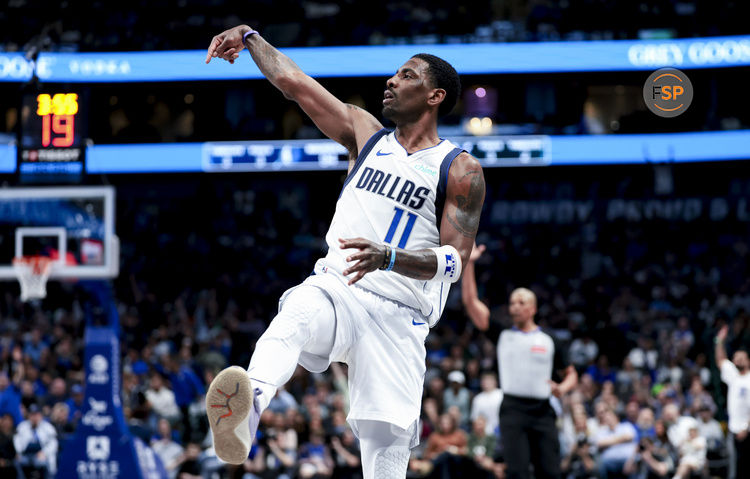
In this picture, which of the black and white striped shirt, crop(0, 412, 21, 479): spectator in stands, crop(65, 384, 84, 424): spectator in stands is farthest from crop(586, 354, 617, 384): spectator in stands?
crop(0, 412, 21, 479): spectator in stands

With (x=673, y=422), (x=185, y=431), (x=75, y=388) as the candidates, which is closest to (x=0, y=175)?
(x=75, y=388)

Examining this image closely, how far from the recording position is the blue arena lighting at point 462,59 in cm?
2144

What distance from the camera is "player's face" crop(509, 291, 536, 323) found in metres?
9.95

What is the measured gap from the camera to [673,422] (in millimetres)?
14156

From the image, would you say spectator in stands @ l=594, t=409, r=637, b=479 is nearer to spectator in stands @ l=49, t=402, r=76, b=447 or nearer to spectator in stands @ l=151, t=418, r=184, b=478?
spectator in stands @ l=151, t=418, r=184, b=478

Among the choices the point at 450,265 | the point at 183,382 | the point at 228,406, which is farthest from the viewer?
the point at 183,382

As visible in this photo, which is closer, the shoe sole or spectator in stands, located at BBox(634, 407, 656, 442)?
the shoe sole

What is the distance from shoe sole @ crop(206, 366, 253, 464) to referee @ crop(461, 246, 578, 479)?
17.6 feet

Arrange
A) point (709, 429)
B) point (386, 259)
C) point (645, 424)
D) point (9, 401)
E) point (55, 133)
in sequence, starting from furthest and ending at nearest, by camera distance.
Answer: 1. point (9, 401)
2. point (709, 429)
3. point (645, 424)
4. point (55, 133)
5. point (386, 259)

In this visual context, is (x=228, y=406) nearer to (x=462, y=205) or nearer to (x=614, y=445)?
(x=462, y=205)

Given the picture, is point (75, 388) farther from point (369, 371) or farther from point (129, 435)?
point (369, 371)

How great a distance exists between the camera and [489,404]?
1501 centimetres

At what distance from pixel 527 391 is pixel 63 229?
7.47 metres

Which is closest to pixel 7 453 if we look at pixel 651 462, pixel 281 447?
pixel 281 447
